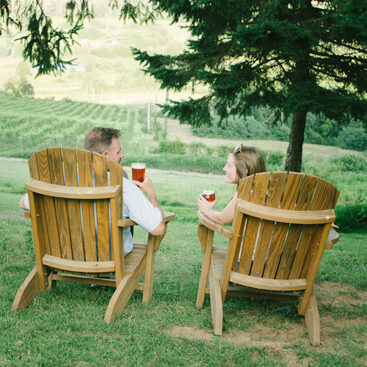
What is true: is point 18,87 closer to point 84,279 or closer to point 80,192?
point 84,279

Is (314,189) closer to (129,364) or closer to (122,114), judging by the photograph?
(129,364)

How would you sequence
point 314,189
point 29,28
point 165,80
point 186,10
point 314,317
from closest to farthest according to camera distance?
point 314,189
point 314,317
point 29,28
point 186,10
point 165,80

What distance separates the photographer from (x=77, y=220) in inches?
87.8

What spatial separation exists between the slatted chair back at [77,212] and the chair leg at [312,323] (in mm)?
1131

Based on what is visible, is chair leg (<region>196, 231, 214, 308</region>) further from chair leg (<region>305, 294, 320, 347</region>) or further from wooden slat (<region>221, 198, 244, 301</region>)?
chair leg (<region>305, 294, 320, 347</region>)

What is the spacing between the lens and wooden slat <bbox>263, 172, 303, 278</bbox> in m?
2.01

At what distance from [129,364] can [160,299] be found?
0.90 m

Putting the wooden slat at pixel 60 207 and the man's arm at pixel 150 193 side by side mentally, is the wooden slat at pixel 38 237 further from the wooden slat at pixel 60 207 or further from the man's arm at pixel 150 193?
the man's arm at pixel 150 193

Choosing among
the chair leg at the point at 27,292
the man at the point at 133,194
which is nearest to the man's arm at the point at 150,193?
the man at the point at 133,194

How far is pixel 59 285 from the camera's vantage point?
2.82m

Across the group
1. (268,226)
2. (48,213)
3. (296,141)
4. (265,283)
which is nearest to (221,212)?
(268,226)

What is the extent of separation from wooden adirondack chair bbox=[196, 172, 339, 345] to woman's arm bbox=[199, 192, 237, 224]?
7 cm

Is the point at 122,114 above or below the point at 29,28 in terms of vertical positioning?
below

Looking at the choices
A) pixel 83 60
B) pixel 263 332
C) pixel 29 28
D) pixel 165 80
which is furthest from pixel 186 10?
pixel 83 60
